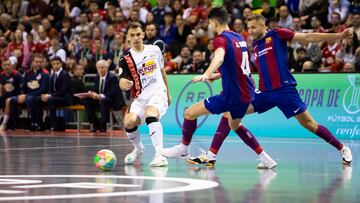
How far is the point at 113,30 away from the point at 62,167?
14581 mm

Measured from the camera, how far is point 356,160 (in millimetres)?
13062

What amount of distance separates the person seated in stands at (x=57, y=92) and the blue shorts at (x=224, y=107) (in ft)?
43.8

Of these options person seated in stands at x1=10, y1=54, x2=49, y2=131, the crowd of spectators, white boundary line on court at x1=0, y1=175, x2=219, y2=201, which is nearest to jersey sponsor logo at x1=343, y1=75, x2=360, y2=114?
the crowd of spectators

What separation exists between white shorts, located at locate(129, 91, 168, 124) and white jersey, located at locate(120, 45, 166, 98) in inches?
2.4

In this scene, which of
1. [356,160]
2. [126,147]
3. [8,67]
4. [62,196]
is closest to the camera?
[62,196]

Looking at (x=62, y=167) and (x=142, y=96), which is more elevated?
(x=142, y=96)

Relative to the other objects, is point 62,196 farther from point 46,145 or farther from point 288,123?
point 288,123

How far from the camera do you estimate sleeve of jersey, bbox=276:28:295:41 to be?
12.1 meters

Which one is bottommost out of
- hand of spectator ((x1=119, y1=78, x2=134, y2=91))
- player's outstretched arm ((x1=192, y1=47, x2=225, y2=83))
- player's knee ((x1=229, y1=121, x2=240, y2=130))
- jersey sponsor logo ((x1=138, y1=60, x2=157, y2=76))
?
player's knee ((x1=229, y1=121, x2=240, y2=130))

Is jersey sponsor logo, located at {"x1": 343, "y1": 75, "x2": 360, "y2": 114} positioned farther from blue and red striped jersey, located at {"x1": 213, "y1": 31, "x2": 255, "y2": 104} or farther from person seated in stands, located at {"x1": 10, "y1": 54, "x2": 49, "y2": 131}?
person seated in stands, located at {"x1": 10, "y1": 54, "x2": 49, "y2": 131}

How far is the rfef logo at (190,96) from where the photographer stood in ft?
71.3

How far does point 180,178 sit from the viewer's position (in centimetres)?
1013

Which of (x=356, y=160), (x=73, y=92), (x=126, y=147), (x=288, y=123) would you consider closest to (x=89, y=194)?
(x=356, y=160)

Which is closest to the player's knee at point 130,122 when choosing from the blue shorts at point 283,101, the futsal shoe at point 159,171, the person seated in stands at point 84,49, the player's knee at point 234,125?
the futsal shoe at point 159,171
